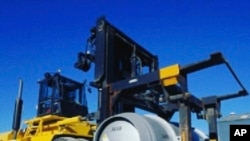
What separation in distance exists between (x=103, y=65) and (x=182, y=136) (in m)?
2.66

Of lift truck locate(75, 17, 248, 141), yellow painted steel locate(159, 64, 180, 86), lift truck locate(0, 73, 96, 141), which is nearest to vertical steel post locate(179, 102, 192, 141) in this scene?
lift truck locate(75, 17, 248, 141)

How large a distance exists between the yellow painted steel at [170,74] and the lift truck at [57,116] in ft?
7.62

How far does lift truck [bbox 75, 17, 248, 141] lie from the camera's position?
19.7 ft

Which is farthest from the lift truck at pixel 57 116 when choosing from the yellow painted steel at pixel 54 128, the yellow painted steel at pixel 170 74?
the yellow painted steel at pixel 170 74

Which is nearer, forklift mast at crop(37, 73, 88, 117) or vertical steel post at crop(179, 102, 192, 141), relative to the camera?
vertical steel post at crop(179, 102, 192, 141)

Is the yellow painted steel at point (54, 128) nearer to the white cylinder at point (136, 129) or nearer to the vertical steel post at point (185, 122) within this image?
the white cylinder at point (136, 129)

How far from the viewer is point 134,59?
29.0 ft

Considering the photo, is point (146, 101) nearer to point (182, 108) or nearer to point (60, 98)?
point (182, 108)

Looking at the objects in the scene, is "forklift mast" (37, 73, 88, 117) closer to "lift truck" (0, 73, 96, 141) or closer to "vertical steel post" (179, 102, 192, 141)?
"lift truck" (0, 73, 96, 141)

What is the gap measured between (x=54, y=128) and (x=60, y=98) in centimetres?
144

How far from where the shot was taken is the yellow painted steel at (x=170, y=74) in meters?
6.31

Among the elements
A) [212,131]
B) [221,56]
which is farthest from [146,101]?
[221,56]

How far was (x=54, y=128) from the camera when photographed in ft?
28.2

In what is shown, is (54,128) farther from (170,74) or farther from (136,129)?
(170,74)
